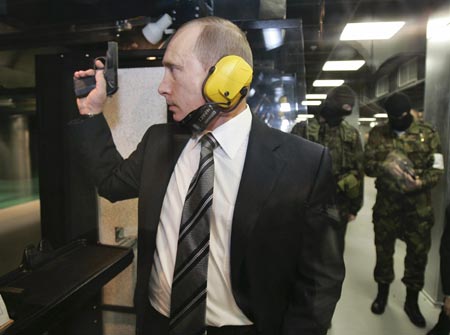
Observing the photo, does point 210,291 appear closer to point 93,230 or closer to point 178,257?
point 178,257

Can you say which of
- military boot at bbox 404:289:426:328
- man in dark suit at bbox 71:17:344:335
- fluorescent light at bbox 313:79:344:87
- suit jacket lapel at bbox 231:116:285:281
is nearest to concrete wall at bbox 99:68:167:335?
man in dark suit at bbox 71:17:344:335

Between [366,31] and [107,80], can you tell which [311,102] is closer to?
[107,80]

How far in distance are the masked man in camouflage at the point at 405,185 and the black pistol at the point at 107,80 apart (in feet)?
6.28

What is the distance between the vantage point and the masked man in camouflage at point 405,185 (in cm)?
239

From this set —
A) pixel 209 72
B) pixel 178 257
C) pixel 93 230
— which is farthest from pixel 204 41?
pixel 93 230

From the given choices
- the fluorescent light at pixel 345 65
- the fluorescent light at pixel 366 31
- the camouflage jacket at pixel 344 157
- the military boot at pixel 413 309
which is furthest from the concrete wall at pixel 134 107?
the military boot at pixel 413 309

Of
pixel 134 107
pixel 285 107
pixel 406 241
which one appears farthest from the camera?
pixel 406 241

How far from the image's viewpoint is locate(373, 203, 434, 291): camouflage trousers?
2.42m

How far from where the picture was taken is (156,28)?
1.28 metres

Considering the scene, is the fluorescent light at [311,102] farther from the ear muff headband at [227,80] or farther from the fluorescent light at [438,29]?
the fluorescent light at [438,29]

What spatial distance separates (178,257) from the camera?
3.01ft

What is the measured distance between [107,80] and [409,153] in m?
2.21

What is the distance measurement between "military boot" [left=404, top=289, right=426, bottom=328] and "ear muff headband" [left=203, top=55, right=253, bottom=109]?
7.35 feet

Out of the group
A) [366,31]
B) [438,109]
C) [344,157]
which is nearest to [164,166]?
[344,157]
